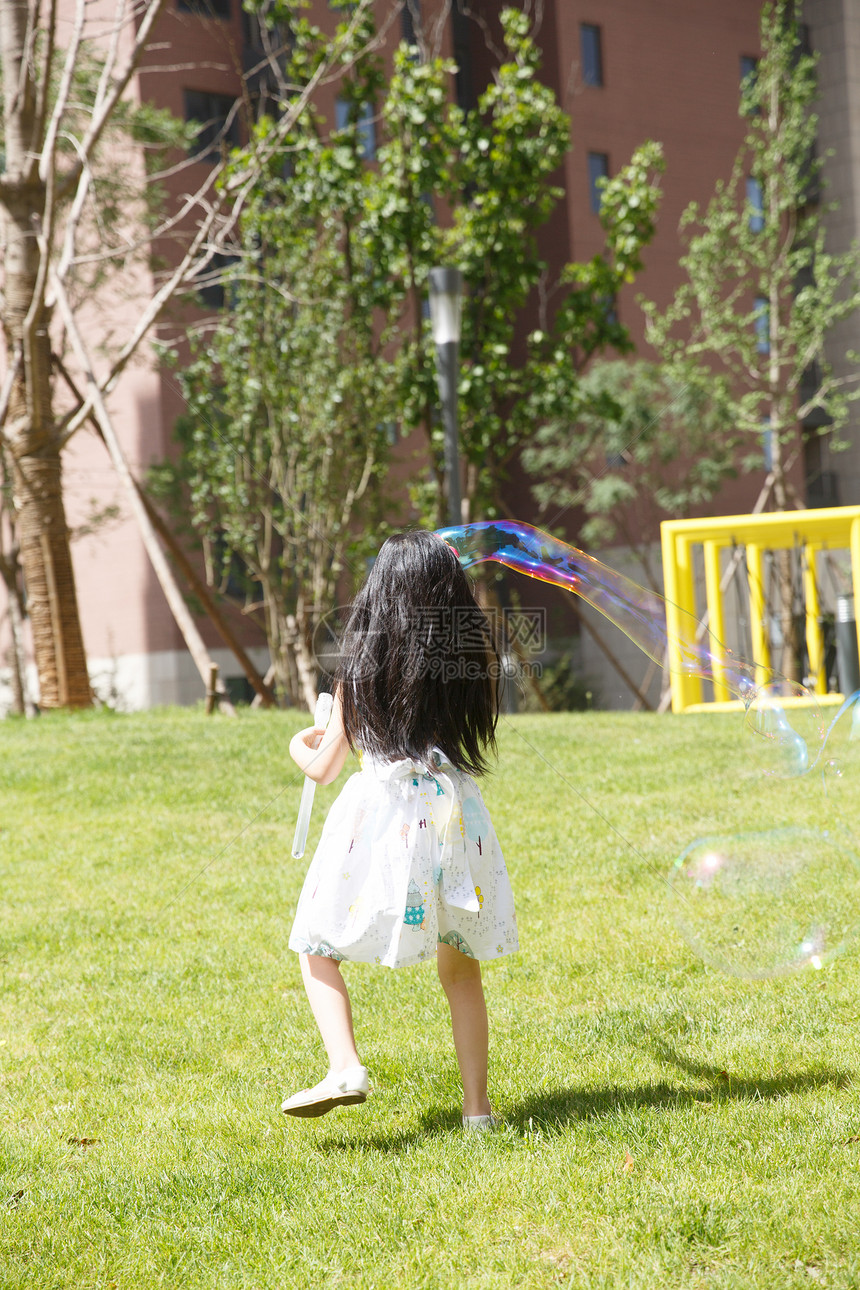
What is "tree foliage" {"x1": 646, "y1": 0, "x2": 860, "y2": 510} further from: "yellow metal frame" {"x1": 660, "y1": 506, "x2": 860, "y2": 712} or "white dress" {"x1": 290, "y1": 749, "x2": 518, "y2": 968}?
"white dress" {"x1": 290, "y1": 749, "x2": 518, "y2": 968}

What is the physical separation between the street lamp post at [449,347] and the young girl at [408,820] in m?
6.58

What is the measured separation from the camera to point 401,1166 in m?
2.76

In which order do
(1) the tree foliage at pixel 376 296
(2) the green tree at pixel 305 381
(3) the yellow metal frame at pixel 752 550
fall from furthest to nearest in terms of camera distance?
(2) the green tree at pixel 305 381
(1) the tree foliage at pixel 376 296
(3) the yellow metal frame at pixel 752 550

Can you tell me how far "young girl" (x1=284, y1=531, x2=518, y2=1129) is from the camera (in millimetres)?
2783

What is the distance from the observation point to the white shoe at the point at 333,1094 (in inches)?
107

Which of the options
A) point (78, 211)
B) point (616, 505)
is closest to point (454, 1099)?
point (78, 211)

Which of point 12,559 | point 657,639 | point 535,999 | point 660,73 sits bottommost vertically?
point 535,999

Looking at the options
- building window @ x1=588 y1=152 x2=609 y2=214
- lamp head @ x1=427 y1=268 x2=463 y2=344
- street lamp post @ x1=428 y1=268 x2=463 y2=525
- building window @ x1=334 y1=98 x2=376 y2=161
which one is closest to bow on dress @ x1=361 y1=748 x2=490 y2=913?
street lamp post @ x1=428 y1=268 x2=463 y2=525

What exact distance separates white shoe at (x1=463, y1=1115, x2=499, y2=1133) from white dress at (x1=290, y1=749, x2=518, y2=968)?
416mm

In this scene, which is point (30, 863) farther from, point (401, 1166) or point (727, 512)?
point (727, 512)

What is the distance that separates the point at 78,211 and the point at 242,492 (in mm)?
3620

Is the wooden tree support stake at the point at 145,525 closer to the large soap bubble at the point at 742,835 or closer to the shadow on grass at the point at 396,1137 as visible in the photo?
the large soap bubble at the point at 742,835

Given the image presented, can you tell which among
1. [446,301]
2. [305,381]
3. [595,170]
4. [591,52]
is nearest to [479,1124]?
[446,301]

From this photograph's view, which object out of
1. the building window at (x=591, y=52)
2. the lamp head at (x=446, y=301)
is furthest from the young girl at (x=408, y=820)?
the building window at (x=591, y=52)
